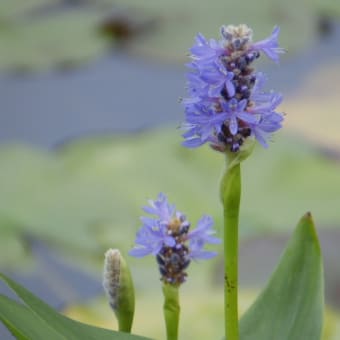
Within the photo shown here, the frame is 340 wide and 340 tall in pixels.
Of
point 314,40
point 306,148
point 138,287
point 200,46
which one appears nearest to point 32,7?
point 314,40

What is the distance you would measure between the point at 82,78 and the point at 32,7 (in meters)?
0.35

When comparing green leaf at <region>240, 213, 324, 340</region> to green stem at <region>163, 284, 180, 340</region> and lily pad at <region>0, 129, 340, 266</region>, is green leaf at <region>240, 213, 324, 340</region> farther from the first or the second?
lily pad at <region>0, 129, 340, 266</region>

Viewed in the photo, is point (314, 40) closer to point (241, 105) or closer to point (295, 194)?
point (295, 194)

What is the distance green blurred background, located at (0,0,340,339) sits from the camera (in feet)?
5.39

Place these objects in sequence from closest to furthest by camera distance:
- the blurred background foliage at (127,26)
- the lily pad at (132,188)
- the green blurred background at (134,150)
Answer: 1. the green blurred background at (134,150)
2. the lily pad at (132,188)
3. the blurred background foliage at (127,26)

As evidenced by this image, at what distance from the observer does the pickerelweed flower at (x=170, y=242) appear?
0.70 m

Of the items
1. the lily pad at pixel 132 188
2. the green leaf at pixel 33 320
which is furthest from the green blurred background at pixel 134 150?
the green leaf at pixel 33 320

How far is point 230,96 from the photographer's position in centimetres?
61

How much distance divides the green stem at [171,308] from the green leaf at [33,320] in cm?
9

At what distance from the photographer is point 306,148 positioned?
208cm

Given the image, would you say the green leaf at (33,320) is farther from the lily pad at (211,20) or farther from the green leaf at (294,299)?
the lily pad at (211,20)

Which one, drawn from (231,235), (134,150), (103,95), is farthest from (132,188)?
(231,235)

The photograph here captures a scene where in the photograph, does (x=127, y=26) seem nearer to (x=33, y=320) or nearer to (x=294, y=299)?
(x=294, y=299)

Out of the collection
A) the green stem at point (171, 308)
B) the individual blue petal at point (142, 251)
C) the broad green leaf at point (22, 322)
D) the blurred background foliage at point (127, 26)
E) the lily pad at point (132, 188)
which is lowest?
the broad green leaf at point (22, 322)
